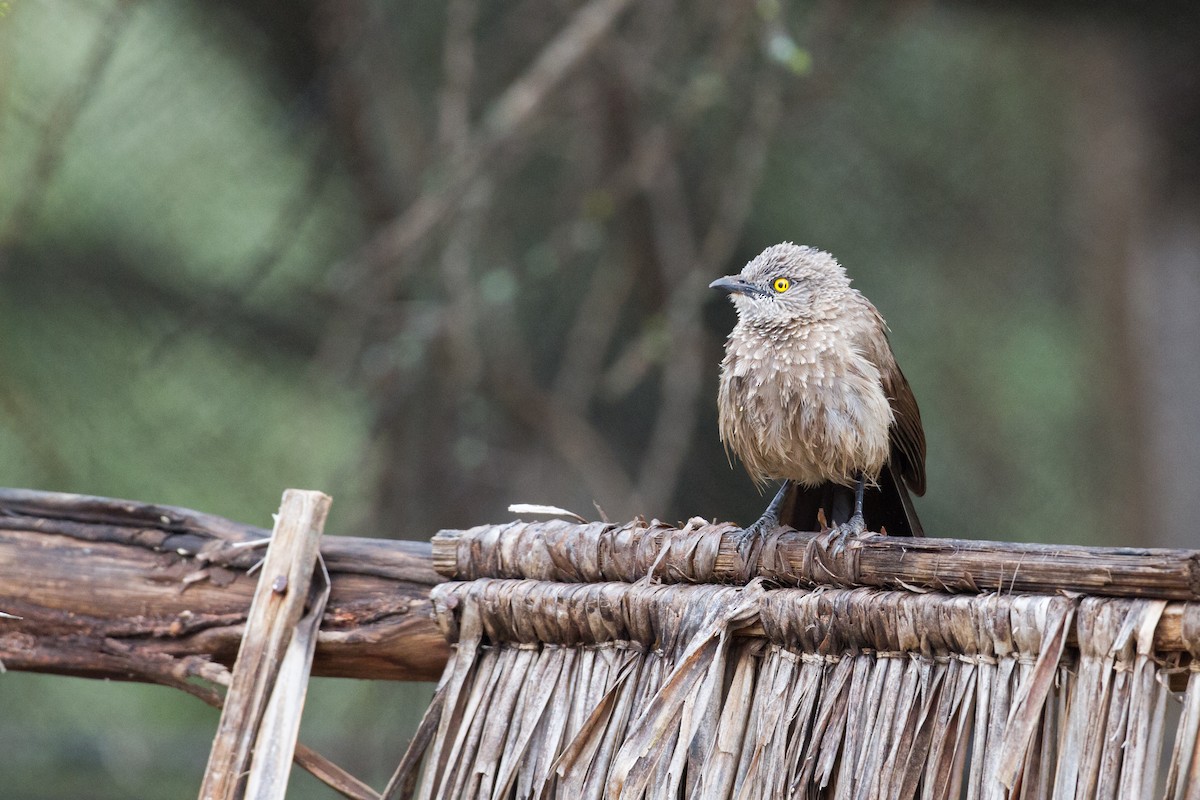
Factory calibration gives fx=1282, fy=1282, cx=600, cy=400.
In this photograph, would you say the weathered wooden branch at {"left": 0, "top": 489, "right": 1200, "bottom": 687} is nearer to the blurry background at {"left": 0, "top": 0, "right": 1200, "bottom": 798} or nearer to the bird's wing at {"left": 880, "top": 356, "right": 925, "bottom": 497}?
the bird's wing at {"left": 880, "top": 356, "right": 925, "bottom": 497}

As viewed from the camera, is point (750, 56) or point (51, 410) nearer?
point (51, 410)

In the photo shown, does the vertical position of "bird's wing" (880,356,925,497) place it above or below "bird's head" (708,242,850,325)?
below

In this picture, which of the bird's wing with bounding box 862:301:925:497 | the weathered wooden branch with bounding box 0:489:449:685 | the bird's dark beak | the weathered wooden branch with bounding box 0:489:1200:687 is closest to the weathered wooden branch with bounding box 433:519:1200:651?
the weathered wooden branch with bounding box 0:489:1200:687

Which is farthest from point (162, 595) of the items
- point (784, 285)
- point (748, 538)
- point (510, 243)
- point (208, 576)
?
point (510, 243)

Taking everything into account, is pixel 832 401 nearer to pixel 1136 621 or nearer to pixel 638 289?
pixel 1136 621

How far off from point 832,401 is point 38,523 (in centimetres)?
174

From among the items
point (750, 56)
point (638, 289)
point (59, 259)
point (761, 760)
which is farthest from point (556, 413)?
point (761, 760)

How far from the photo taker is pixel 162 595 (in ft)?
8.85

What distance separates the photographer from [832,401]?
9.27 ft

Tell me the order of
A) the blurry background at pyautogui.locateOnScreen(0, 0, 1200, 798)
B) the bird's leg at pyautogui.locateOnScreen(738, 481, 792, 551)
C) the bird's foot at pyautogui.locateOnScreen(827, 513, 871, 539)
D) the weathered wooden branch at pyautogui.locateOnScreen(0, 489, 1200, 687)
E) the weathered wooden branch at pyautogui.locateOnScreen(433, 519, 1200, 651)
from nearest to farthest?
the weathered wooden branch at pyautogui.locateOnScreen(433, 519, 1200, 651), the bird's foot at pyautogui.locateOnScreen(827, 513, 871, 539), the bird's leg at pyautogui.locateOnScreen(738, 481, 792, 551), the weathered wooden branch at pyautogui.locateOnScreen(0, 489, 1200, 687), the blurry background at pyautogui.locateOnScreen(0, 0, 1200, 798)

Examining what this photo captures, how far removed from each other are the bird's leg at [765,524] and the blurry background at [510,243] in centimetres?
185

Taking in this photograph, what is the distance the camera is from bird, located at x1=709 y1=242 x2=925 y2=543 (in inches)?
111

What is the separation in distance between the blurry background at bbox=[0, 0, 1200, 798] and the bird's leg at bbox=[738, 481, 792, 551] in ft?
6.07

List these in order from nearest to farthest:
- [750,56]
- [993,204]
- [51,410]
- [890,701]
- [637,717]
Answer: [890,701], [637,717], [51,410], [750,56], [993,204]
